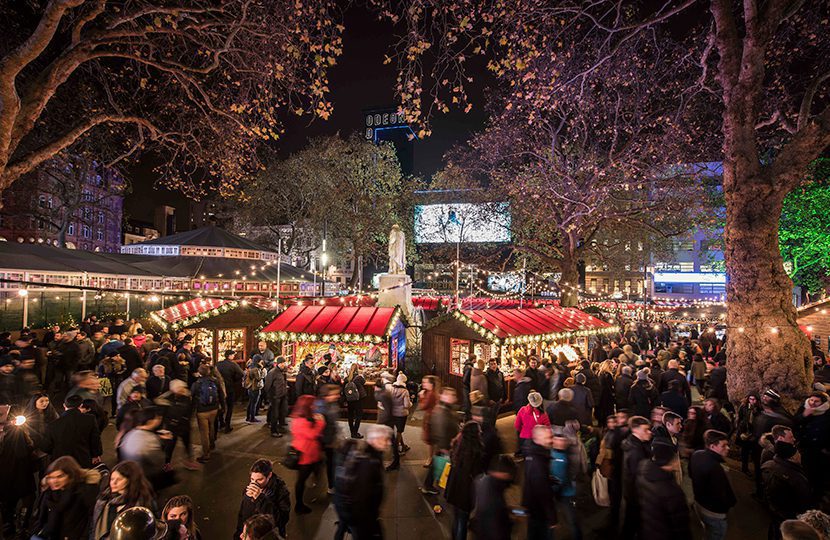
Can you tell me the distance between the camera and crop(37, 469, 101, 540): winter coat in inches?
141

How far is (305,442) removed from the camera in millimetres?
5387

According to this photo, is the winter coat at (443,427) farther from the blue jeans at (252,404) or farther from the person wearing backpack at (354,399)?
the blue jeans at (252,404)

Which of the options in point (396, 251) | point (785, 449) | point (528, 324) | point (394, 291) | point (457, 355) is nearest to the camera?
point (785, 449)

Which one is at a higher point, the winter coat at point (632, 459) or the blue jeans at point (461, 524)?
the winter coat at point (632, 459)

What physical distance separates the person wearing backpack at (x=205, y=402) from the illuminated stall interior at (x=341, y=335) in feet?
12.3

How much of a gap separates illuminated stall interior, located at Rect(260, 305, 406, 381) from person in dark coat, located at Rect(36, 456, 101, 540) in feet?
22.7

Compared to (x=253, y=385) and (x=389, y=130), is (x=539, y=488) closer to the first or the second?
(x=253, y=385)

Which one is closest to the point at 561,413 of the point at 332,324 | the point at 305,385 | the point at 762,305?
the point at 305,385

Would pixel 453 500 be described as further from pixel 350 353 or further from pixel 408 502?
pixel 350 353

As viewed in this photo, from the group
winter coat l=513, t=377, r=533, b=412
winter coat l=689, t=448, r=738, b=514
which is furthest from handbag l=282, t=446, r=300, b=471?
winter coat l=689, t=448, r=738, b=514

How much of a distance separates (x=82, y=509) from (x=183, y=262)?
1958 centimetres

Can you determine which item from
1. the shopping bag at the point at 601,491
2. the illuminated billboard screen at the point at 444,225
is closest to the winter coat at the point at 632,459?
the shopping bag at the point at 601,491

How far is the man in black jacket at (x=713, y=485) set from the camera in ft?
13.4

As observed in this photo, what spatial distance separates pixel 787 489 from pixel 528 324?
8.48m
